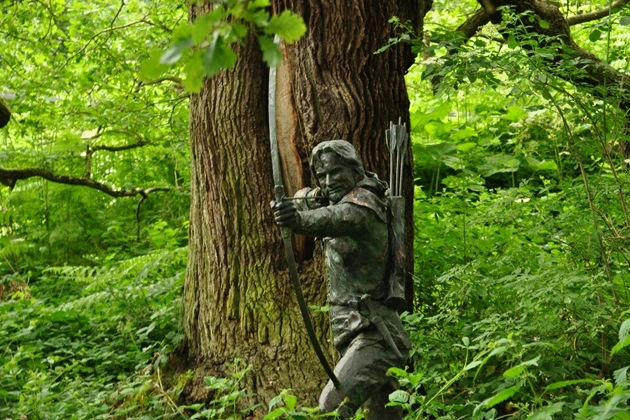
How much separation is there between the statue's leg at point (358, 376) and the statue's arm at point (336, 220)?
0.63 m

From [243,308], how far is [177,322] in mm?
1297

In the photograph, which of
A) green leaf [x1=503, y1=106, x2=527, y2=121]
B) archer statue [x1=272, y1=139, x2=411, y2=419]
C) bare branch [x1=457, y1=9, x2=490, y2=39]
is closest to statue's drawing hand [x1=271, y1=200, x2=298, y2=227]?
archer statue [x1=272, y1=139, x2=411, y2=419]

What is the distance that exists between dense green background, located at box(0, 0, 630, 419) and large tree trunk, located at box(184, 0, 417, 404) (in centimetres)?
33

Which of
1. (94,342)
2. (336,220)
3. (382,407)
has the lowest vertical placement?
(382,407)

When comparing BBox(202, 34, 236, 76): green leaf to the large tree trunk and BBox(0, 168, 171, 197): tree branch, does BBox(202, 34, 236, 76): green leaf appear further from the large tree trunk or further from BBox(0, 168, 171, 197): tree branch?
BBox(0, 168, 171, 197): tree branch

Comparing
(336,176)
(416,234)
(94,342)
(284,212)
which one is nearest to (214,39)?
(284,212)

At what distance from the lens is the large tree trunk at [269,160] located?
658 centimetres

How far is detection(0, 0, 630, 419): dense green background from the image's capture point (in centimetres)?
569

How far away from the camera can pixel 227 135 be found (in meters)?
7.00

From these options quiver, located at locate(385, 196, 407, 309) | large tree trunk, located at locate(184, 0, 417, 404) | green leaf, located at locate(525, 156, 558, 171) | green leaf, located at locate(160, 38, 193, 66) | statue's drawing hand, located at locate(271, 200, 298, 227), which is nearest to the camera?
green leaf, located at locate(160, 38, 193, 66)

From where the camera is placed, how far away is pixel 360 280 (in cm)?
504

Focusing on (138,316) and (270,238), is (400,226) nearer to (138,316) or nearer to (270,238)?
(270,238)

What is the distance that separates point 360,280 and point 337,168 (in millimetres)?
613

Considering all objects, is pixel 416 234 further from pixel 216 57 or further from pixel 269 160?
pixel 216 57
